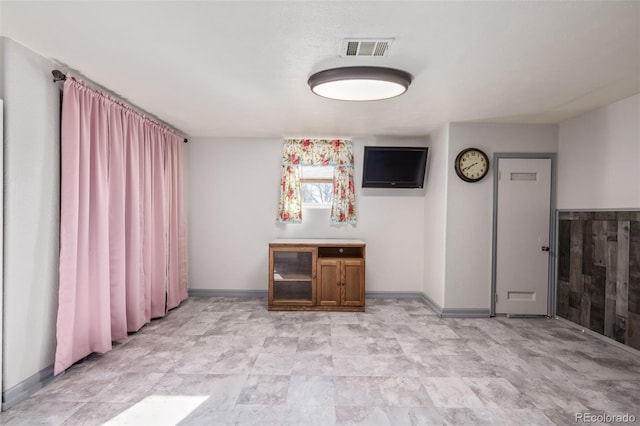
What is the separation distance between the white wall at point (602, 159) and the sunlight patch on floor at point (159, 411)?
13.5 feet

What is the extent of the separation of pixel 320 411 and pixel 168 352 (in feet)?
5.41

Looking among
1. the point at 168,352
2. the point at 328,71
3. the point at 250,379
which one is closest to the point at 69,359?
the point at 168,352

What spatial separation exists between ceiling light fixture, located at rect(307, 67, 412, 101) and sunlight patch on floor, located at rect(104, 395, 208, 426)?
2.46 m

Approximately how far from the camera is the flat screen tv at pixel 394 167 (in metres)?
4.64

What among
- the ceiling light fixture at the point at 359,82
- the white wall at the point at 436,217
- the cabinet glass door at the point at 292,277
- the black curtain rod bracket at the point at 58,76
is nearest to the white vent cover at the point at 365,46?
the ceiling light fixture at the point at 359,82

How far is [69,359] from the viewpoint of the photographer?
2.55 m

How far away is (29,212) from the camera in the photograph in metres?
2.31

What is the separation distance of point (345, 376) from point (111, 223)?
2.55 meters

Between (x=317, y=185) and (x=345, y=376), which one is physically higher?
(x=317, y=185)

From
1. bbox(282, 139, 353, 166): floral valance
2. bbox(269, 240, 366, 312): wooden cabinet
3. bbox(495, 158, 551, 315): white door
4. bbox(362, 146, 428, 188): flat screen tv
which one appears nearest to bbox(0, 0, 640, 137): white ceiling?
bbox(495, 158, 551, 315): white door

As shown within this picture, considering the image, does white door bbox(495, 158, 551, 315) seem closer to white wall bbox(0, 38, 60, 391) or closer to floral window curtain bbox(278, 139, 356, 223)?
floral window curtain bbox(278, 139, 356, 223)

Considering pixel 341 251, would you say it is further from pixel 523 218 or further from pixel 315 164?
pixel 523 218

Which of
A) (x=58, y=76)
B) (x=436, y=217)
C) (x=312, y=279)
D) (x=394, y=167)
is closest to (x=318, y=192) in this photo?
(x=394, y=167)

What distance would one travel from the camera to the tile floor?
2.13 metres
